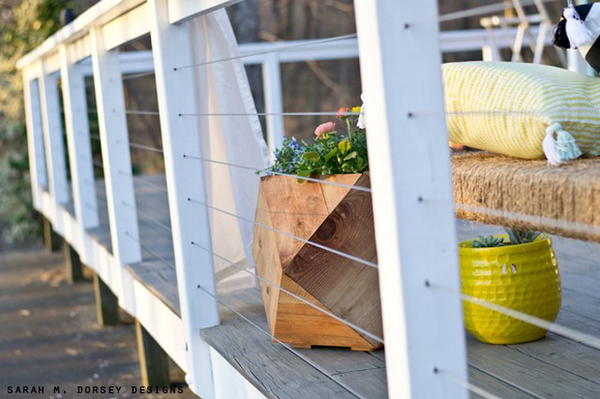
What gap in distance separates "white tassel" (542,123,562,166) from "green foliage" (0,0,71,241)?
6.17 metres

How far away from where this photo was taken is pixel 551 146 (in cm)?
131

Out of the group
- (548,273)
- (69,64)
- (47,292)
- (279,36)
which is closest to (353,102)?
(279,36)

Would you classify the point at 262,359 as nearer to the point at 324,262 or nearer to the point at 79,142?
the point at 324,262

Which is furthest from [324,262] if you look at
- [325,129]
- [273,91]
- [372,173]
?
[273,91]

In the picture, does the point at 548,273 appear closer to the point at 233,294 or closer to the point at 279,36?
the point at 233,294

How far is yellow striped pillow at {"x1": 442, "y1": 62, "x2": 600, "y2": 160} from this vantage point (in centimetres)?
134

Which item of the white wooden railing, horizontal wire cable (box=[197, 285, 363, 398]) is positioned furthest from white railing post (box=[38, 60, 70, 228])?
horizontal wire cable (box=[197, 285, 363, 398])

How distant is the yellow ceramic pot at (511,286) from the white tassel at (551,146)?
0.46 metres

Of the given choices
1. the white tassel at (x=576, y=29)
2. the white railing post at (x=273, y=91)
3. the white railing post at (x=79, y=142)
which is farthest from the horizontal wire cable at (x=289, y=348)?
the white railing post at (x=273, y=91)

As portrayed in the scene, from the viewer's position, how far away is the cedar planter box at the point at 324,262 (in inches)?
68.9

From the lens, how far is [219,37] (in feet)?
7.78

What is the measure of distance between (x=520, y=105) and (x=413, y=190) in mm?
398

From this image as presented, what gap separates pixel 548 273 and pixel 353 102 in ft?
29.7

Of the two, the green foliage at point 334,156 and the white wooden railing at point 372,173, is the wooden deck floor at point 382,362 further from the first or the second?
the green foliage at point 334,156
